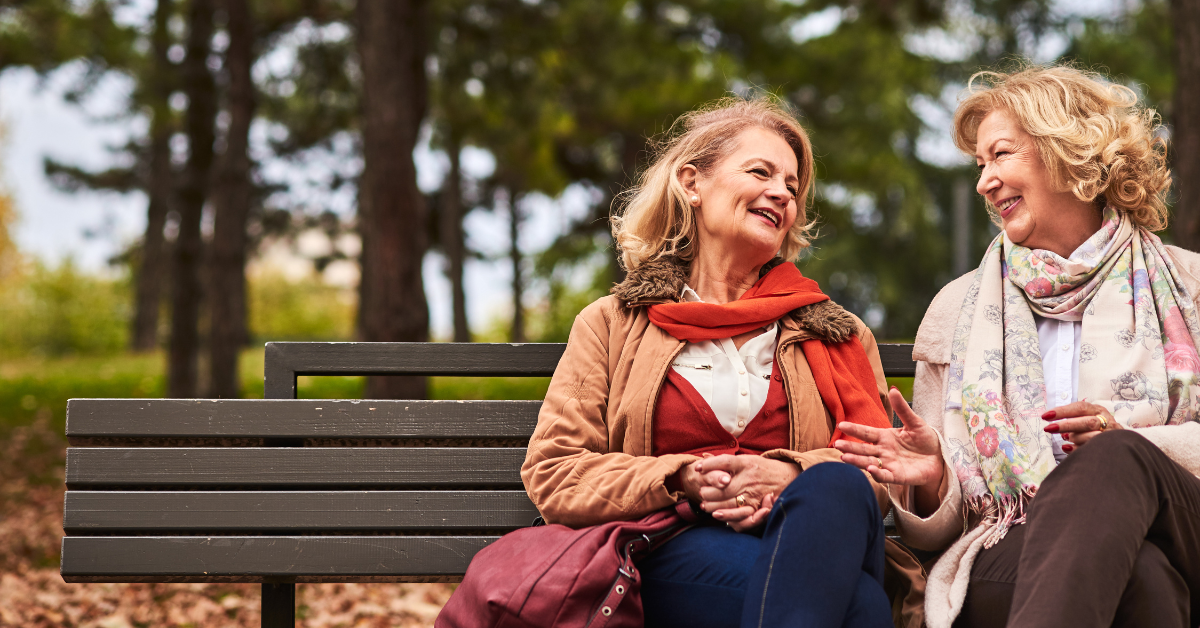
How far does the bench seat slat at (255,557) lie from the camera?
292 centimetres

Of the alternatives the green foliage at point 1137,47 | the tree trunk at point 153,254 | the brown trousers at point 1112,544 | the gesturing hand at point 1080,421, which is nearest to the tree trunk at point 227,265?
the gesturing hand at point 1080,421

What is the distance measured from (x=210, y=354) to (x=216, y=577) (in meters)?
7.01

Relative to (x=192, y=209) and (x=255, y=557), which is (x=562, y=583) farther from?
(x=192, y=209)

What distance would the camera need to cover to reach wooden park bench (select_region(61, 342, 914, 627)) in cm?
292

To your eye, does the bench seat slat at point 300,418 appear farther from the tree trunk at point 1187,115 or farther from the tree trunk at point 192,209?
the tree trunk at point 192,209

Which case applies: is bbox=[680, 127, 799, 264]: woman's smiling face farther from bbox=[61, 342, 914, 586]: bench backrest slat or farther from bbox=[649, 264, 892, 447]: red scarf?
bbox=[61, 342, 914, 586]: bench backrest slat

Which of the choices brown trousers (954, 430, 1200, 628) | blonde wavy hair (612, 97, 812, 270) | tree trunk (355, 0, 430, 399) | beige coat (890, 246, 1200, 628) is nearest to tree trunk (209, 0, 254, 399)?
tree trunk (355, 0, 430, 399)

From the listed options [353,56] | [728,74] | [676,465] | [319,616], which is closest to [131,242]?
[353,56]

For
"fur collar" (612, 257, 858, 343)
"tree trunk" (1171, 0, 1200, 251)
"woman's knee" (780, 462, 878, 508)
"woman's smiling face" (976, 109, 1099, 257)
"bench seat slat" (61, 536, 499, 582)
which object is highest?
"tree trunk" (1171, 0, 1200, 251)

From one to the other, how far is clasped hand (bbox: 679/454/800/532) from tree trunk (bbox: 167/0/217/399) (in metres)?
8.11

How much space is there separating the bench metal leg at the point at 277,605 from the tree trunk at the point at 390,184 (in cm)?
398

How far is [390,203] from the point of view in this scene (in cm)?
712

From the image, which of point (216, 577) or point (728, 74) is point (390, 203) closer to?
point (216, 577)

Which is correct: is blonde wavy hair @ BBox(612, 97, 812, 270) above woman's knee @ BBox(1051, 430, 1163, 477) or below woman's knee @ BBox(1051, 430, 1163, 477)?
above
